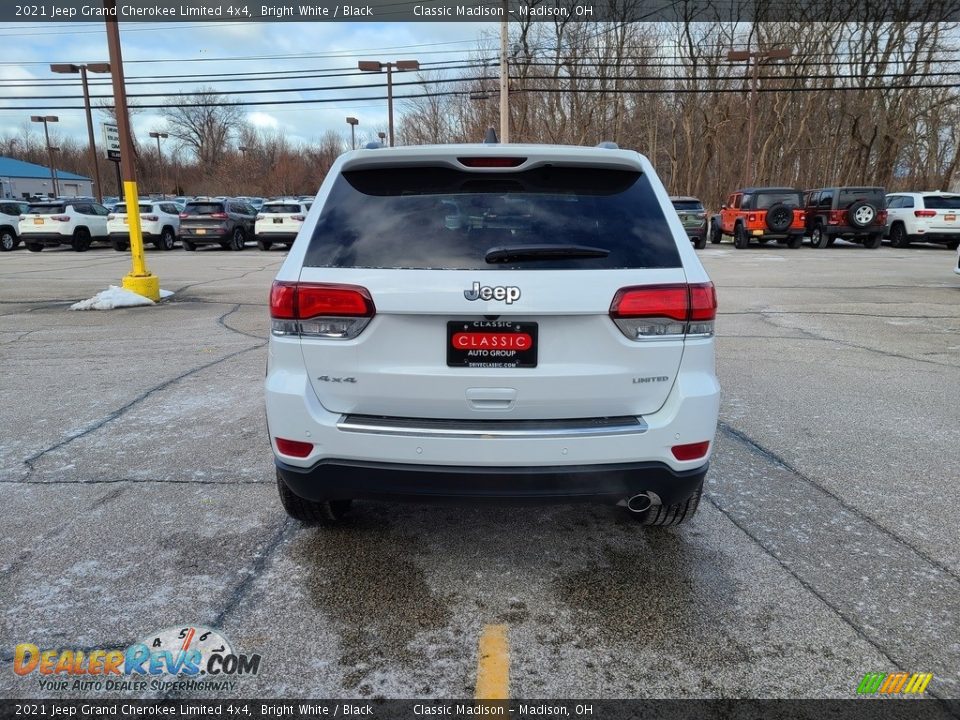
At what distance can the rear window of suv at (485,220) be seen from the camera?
8.59 feet

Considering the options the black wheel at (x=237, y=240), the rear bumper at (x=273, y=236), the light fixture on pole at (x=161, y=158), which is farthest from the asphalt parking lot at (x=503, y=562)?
the light fixture on pole at (x=161, y=158)

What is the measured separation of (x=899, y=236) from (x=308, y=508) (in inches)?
1012

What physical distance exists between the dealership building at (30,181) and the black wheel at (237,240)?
63981 mm

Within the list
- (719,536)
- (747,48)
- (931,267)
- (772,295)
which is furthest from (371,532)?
(747,48)

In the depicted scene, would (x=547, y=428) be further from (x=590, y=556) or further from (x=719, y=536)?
(x=719, y=536)

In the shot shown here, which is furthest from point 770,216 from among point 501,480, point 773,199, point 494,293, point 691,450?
point 501,480

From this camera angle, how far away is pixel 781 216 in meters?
22.0

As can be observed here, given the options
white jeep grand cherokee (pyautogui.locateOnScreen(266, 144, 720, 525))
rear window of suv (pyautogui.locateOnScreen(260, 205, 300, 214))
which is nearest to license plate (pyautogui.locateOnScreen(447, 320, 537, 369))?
white jeep grand cherokee (pyautogui.locateOnScreen(266, 144, 720, 525))

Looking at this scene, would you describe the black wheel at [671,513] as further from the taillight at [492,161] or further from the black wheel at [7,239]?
the black wheel at [7,239]

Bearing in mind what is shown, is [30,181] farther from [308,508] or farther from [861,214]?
[308,508]

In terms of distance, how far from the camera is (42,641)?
2480mm

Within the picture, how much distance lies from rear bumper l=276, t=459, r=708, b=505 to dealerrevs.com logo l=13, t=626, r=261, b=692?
0.74 metres

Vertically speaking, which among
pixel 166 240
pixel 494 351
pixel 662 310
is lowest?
pixel 166 240

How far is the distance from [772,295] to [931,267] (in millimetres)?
7798
